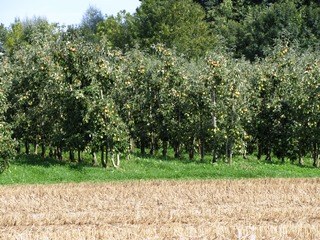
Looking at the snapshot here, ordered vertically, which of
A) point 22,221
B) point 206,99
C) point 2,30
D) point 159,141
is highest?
point 2,30

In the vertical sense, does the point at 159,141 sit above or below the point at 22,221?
above

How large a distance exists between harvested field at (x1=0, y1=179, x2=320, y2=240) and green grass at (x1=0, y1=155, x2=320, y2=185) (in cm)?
392

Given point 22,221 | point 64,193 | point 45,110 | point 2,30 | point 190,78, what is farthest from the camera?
point 2,30

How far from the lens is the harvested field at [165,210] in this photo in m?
11.9

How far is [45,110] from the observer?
2966cm

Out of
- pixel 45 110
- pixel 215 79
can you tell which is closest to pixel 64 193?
pixel 45 110

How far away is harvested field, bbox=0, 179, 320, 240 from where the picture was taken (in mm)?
11930

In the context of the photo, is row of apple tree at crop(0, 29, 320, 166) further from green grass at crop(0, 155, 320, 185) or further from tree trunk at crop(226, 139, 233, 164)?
green grass at crop(0, 155, 320, 185)

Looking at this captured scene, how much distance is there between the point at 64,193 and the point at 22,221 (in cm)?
509

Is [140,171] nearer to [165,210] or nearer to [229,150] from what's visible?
[229,150]

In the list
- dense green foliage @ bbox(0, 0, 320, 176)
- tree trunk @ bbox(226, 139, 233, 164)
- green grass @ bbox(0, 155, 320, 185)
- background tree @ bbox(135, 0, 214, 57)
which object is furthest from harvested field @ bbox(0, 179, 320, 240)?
background tree @ bbox(135, 0, 214, 57)

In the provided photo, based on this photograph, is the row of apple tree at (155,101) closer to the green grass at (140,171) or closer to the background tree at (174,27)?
the green grass at (140,171)

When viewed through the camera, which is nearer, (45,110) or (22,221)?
(22,221)

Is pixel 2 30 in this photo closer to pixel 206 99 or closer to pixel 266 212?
pixel 206 99
